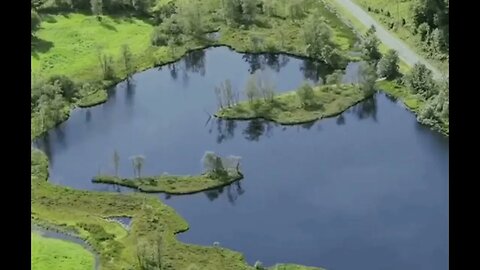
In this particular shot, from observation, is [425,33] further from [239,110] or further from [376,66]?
[239,110]

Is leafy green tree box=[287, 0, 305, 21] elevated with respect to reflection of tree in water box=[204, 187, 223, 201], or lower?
elevated

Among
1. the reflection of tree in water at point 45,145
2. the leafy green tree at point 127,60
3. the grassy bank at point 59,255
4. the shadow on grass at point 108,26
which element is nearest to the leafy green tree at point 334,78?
the leafy green tree at point 127,60

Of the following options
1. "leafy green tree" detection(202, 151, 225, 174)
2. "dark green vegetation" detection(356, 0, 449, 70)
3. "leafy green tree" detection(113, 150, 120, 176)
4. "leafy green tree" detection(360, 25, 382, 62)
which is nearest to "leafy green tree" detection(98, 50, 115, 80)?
"leafy green tree" detection(113, 150, 120, 176)

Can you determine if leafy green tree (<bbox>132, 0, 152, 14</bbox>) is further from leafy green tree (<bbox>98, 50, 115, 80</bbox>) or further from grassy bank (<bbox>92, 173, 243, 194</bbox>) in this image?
grassy bank (<bbox>92, 173, 243, 194</bbox>)
